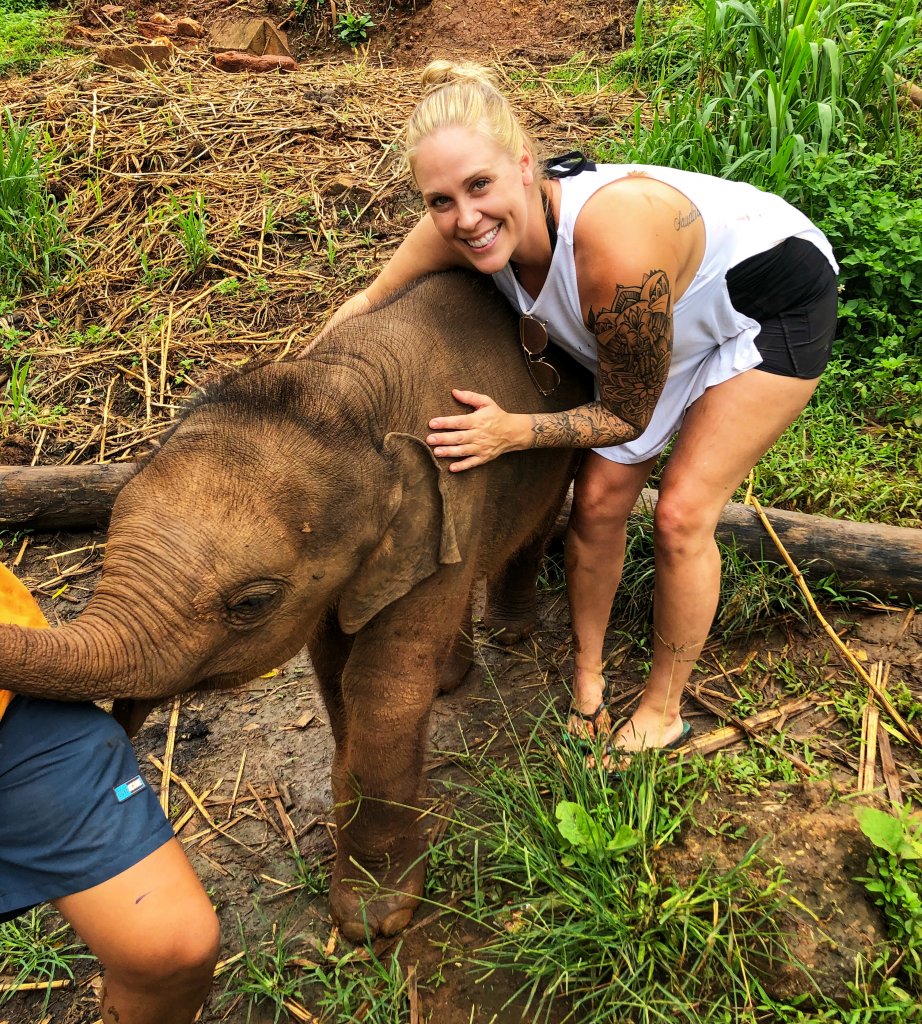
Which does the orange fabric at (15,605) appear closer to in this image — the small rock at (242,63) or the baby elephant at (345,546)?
the baby elephant at (345,546)

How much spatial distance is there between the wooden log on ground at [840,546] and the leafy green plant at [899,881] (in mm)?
1233

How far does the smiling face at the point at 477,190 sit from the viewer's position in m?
2.43

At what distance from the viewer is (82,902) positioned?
209cm

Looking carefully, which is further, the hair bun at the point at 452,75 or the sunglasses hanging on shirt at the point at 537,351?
the sunglasses hanging on shirt at the point at 537,351

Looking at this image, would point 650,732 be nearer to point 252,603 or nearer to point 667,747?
point 667,747

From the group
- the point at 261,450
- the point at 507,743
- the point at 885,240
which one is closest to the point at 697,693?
the point at 507,743

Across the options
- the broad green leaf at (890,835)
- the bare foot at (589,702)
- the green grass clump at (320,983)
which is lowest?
the green grass clump at (320,983)

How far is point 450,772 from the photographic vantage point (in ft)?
11.7

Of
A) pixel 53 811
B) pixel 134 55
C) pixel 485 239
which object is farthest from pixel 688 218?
pixel 134 55

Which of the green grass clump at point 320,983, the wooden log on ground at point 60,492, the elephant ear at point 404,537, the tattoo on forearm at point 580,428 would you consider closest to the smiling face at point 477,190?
the tattoo on forearm at point 580,428

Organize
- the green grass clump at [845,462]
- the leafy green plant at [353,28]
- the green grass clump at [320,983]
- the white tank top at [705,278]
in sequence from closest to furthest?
the white tank top at [705,278] < the green grass clump at [320,983] < the green grass clump at [845,462] < the leafy green plant at [353,28]

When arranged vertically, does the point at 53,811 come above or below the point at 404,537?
below

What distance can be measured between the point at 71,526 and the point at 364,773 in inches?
104

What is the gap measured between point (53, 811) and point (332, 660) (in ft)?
3.79
